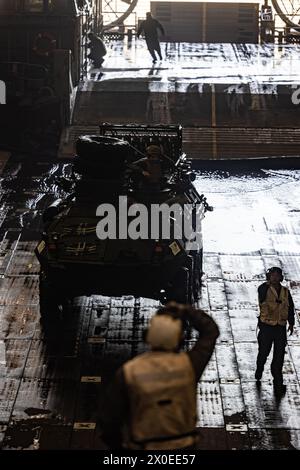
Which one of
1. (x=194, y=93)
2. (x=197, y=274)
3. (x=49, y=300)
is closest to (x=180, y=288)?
(x=49, y=300)

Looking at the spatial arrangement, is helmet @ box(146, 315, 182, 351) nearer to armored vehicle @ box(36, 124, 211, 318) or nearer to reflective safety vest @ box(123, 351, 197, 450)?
reflective safety vest @ box(123, 351, 197, 450)

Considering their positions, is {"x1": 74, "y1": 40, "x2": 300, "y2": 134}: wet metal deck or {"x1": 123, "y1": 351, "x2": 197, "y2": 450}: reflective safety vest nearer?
{"x1": 123, "y1": 351, "x2": 197, "y2": 450}: reflective safety vest

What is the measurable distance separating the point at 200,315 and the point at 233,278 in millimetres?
9110

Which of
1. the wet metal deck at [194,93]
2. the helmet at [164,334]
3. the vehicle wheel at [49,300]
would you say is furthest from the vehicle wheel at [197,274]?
the wet metal deck at [194,93]

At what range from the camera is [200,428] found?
10.4 metres

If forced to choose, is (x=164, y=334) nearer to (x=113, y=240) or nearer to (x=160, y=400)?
(x=160, y=400)

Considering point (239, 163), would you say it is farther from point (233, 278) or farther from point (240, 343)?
point (240, 343)

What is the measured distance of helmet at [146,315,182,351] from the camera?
5.40 meters

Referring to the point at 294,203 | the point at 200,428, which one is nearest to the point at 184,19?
the point at 294,203

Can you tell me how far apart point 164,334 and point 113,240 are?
7.25m

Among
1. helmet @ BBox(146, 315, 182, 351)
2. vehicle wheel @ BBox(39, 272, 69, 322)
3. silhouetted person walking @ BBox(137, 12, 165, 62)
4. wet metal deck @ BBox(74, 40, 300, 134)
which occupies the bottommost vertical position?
helmet @ BBox(146, 315, 182, 351)

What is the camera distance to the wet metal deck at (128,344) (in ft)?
34.0

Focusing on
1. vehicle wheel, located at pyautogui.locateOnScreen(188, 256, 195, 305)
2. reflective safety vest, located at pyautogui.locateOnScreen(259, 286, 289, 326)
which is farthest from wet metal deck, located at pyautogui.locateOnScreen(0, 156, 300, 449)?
reflective safety vest, located at pyautogui.locateOnScreen(259, 286, 289, 326)

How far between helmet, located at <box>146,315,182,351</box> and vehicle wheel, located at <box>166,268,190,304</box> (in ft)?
23.1
